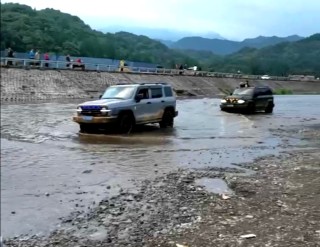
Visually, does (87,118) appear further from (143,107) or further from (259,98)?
(259,98)

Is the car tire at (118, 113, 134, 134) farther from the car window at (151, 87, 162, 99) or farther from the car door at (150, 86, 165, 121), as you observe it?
the car window at (151, 87, 162, 99)

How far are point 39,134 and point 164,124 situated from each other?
5244mm

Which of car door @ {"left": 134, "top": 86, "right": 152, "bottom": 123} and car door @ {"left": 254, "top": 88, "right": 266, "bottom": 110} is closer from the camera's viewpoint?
car door @ {"left": 134, "top": 86, "right": 152, "bottom": 123}

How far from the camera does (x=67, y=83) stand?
38250mm

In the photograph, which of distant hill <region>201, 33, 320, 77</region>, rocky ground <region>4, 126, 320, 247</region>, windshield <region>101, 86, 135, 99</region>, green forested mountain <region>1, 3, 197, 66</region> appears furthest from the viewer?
distant hill <region>201, 33, 320, 77</region>

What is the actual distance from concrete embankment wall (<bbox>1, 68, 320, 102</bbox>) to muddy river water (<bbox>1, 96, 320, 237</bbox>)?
25.5 feet

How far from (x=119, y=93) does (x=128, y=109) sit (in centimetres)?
94

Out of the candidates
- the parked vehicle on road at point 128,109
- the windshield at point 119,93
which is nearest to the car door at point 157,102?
the parked vehicle on road at point 128,109

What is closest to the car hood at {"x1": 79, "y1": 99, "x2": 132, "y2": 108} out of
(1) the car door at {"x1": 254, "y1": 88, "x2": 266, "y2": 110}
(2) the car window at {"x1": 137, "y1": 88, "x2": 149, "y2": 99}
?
(2) the car window at {"x1": 137, "y1": 88, "x2": 149, "y2": 99}

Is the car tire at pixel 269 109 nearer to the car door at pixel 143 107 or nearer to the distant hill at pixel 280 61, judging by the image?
the car door at pixel 143 107

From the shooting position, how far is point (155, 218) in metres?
6.44

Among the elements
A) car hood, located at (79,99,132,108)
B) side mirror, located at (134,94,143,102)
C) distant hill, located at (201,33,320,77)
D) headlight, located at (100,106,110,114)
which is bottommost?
headlight, located at (100,106,110,114)

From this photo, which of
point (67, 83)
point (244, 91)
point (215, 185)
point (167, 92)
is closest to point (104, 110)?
point (167, 92)

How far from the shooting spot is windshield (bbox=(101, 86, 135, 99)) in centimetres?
1661
